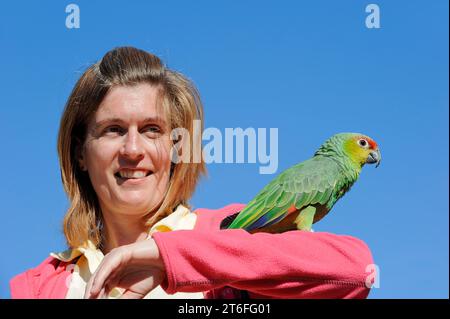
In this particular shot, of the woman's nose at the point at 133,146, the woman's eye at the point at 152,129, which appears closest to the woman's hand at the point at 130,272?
the woman's nose at the point at 133,146

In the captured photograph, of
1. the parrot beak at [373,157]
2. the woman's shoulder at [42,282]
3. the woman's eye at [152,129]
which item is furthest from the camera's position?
the parrot beak at [373,157]

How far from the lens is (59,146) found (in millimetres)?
2430

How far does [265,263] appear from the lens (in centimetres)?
165

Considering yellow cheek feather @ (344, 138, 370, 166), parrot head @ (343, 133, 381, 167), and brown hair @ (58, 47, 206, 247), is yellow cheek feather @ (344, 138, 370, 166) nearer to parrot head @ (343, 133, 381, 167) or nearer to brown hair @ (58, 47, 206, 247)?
parrot head @ (343, 133, 381, 167)

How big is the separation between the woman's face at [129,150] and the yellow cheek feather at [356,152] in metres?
1.31

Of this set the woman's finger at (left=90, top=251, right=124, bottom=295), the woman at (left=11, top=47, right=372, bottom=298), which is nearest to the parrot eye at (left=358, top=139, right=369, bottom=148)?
the woman at (left=11, top=47, right=372, bottom=298)

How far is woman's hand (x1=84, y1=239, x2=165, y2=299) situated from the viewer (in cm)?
136

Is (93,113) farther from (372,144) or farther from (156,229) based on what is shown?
(372,144)

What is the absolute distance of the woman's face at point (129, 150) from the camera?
2.17 m

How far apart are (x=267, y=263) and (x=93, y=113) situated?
1048 millimetres

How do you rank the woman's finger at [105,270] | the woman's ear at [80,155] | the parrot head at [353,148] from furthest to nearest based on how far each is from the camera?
the parrot head at [353,148] → the woman's ear at [80,155] → the woman's finger at [105,270]

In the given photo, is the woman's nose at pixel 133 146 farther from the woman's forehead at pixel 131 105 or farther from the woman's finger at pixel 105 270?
the woman's finger at pixel 105 270

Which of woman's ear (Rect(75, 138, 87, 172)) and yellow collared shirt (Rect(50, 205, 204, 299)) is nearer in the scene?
yellow collared shirt (Rect(50, 205, 204, 299))
